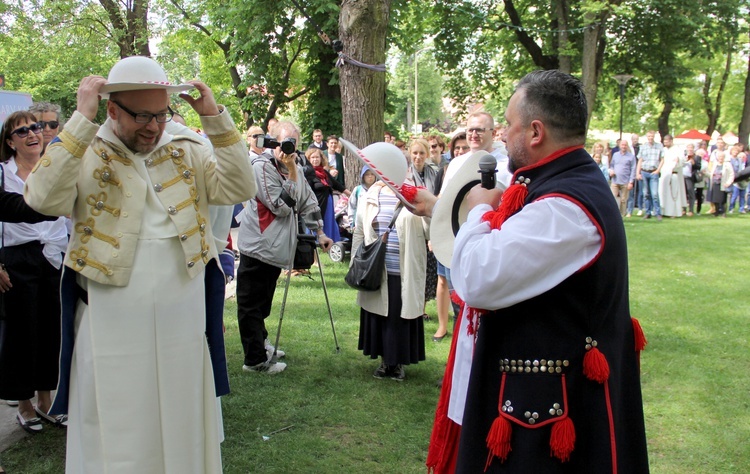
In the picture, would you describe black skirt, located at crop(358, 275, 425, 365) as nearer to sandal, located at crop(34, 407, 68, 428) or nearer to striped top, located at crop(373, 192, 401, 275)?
striped top, located at crop(373, 192, 401, 275)

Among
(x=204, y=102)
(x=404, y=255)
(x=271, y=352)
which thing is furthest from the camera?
(x=271, y=352)

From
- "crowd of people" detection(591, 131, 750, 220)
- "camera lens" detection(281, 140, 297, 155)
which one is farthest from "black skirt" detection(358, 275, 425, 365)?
"crowd of people" detection(591, 131, 750, 220)

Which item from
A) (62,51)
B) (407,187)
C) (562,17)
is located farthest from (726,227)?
(62,51)

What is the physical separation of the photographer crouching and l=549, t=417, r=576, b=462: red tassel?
12.9ft

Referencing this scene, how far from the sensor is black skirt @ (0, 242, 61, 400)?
171 inches

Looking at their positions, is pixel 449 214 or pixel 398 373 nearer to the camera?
pixel 449 214

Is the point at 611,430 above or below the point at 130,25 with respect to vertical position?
below

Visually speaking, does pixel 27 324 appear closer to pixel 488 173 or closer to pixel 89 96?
pixel 89 96

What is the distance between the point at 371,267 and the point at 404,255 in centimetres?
35

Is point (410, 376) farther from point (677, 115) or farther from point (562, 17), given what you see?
point (677, 115)

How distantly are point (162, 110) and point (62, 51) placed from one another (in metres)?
22.7

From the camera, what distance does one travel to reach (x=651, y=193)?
1752 cm

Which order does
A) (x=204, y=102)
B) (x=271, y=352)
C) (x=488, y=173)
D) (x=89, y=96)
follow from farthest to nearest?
(x=271, y=352) < (x=204, y=102) < (x=89, y=96) < (x=488, y=173)

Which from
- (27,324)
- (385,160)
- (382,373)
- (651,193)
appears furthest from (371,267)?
(651,193)
